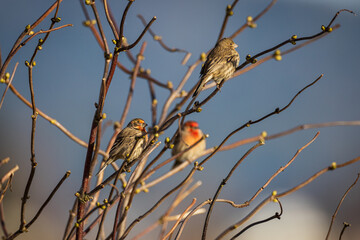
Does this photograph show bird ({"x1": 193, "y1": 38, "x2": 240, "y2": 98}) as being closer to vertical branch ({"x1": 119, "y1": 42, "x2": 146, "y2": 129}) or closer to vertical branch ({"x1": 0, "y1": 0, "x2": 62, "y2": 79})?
vertical branch ({"x1": 119, "y1": 42, "x2": 146, "y2": 129})

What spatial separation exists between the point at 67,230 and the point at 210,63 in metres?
2.65

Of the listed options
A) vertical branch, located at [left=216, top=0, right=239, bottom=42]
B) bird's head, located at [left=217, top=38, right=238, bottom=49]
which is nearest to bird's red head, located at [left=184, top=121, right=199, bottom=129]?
bird's head, located at [left=217, top=38, right=238, bottom=49]

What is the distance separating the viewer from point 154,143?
2.26m

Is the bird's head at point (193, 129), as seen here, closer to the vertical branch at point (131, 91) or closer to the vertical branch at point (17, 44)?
the vertical branch at point (131, 91)

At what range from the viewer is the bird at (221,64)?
4505 millimetres

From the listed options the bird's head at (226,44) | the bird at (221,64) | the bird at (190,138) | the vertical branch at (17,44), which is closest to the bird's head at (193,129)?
the bird at (190,138)

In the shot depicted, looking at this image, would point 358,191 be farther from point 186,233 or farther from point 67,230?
point 67,230

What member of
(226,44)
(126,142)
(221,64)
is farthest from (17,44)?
(226,44)

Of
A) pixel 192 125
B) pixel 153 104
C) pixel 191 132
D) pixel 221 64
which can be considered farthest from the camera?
pixel 192 125

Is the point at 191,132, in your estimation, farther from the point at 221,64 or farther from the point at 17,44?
the point at 17,44

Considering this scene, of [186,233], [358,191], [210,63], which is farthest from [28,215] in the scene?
[358,191]

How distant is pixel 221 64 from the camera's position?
4637 mm

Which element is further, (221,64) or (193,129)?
(193,129)

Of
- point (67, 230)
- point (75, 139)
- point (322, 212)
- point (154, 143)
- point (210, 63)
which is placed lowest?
→ point (67, 230)
